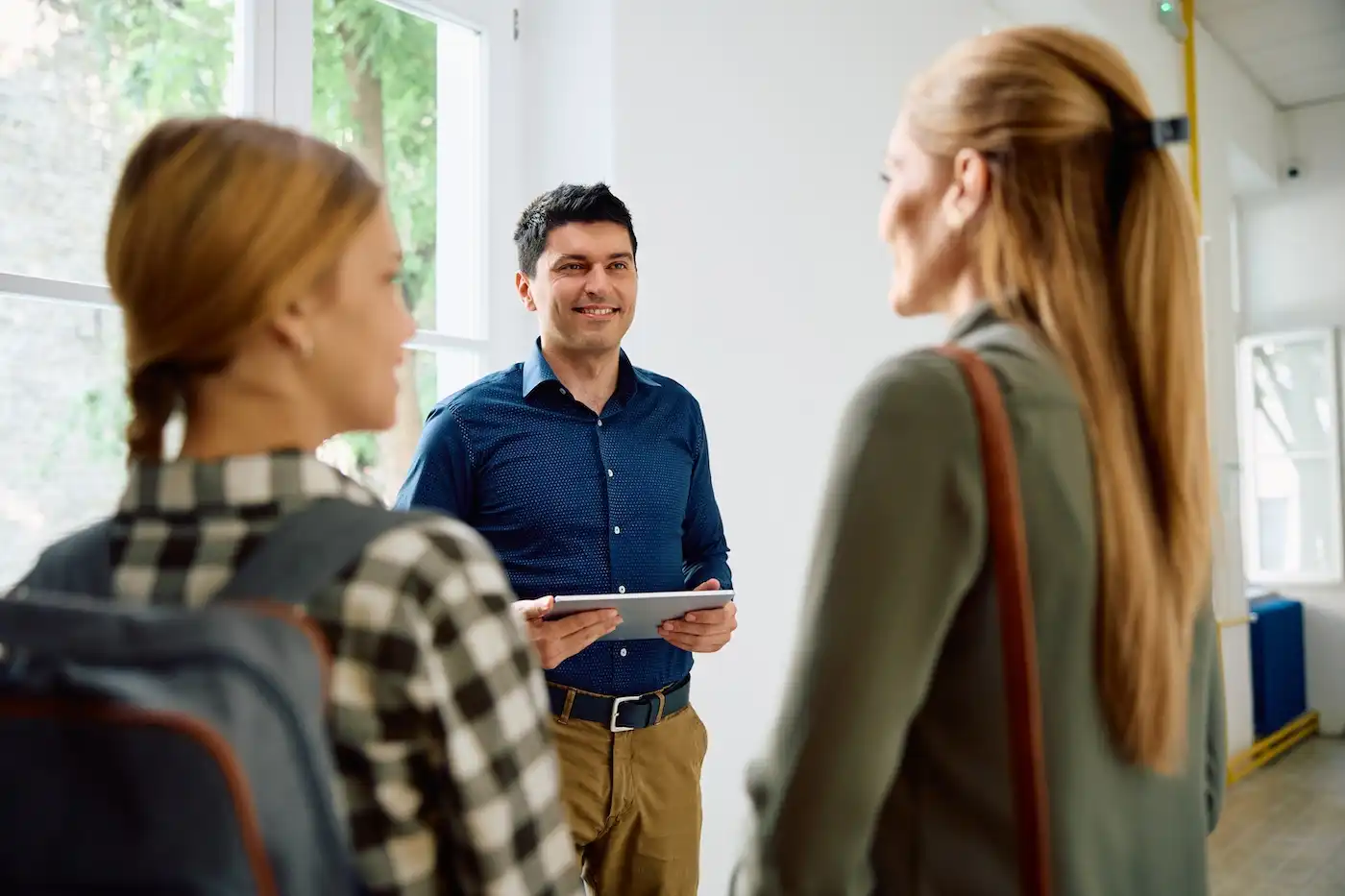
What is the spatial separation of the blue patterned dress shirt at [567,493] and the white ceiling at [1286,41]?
479cm

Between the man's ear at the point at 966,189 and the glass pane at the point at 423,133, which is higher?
the glass pane at the point at 423,133

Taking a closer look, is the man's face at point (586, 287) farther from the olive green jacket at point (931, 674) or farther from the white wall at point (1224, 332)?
the white wall at point (1224, 332)

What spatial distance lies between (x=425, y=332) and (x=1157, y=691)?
1.96 metres

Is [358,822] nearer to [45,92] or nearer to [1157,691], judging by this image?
[1157,691]

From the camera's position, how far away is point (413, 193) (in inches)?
97.1

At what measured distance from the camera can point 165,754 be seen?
55cm

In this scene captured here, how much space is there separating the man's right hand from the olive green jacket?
0.82 m

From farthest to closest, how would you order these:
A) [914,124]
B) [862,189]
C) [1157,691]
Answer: [862,189]
[914,124]
[1157,691]

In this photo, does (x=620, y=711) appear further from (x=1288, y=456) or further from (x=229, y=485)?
(x=1288, y=456)

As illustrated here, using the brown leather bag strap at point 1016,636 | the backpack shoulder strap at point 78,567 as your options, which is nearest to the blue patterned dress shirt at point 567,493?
the backpack shoulder strap at point 78,567

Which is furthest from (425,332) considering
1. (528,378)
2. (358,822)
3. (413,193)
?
(358,822)

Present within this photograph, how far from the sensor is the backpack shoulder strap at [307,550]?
0.61m

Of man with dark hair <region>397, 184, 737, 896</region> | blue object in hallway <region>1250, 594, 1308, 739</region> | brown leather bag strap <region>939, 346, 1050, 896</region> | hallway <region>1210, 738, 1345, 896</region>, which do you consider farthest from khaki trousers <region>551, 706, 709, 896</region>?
blue object in hallway <region>1250, 594, 1308, 739</region>

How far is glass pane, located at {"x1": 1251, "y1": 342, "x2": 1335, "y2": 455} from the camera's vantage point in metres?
6.37
